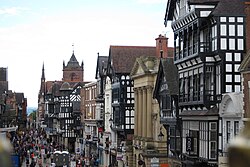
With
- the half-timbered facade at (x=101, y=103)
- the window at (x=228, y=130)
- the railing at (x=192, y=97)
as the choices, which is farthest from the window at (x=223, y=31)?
the half-timbered facade at (x=101, y=103)

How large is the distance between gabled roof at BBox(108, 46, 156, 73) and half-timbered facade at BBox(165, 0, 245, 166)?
2902cm

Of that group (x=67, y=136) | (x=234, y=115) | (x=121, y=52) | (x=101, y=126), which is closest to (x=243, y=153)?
(x=234, y=115)

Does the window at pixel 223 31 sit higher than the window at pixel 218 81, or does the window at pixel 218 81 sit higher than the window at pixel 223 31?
the window at pixel 223 31

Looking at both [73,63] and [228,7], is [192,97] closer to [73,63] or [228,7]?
[228,7]

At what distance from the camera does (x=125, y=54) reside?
225 ft

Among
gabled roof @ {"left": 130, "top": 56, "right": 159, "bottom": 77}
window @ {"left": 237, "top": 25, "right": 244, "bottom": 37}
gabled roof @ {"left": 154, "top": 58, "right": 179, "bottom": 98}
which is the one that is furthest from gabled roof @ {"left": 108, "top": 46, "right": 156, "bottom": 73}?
window @ {"left": 237, "top": 25, "right": 244, "bottom": 37}

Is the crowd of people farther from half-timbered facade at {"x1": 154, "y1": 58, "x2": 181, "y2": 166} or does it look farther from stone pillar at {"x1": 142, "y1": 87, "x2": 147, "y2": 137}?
half-timbered facade at {"x1": 154, "y1": 58, "x2": 181, "y2": 166}

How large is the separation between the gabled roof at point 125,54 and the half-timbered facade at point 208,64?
29.0 metres

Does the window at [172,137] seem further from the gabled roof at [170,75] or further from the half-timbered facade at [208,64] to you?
the half-timbered facade at [208,64]

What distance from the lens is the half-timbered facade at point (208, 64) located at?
32375 mm

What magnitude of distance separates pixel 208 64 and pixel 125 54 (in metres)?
35.5

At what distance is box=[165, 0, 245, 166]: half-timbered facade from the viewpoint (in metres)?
32.4

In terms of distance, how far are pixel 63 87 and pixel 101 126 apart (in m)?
42.0

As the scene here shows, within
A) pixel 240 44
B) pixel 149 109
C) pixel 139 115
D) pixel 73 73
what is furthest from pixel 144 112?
pixel 73 73
